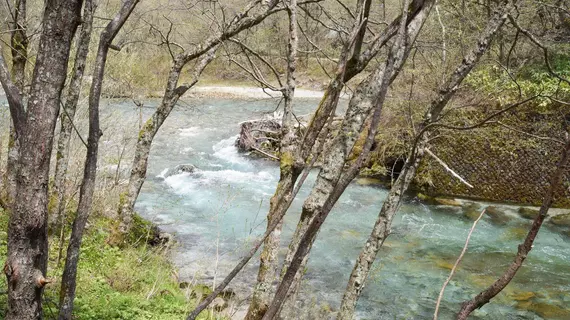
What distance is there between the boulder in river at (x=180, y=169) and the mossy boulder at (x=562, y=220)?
9.02 m

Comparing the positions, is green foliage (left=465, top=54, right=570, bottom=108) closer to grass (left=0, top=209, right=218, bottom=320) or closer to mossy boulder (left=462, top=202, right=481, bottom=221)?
mossy boulder (left=462, top=202, right=481, bottom=221)

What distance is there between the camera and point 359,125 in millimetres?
2160

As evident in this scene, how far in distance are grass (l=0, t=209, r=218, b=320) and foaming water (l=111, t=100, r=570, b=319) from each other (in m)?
0.77

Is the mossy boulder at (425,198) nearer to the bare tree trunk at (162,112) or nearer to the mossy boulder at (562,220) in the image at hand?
the mossy boulder at (562,220)

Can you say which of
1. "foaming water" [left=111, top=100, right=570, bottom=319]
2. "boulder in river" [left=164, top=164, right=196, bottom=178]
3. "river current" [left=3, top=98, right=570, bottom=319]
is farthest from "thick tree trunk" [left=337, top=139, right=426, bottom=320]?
"boulder in river" [left=164, top=164, right=196, bottom=178]

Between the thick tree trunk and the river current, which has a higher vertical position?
the thick tree trunk

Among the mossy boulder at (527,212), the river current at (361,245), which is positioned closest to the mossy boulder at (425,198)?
the river current at (361,245)

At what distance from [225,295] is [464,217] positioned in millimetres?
6309

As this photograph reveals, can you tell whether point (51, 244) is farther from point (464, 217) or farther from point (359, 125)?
point (464, 217)

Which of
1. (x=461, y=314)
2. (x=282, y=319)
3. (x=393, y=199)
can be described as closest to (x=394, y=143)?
(x=393, y=199)

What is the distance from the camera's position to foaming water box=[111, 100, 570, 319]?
7371mm

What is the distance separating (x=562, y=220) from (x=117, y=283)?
9.39 meters

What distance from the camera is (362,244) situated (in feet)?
31.4

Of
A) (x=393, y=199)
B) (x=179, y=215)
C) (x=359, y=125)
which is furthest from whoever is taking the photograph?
(x=179, y=215)
